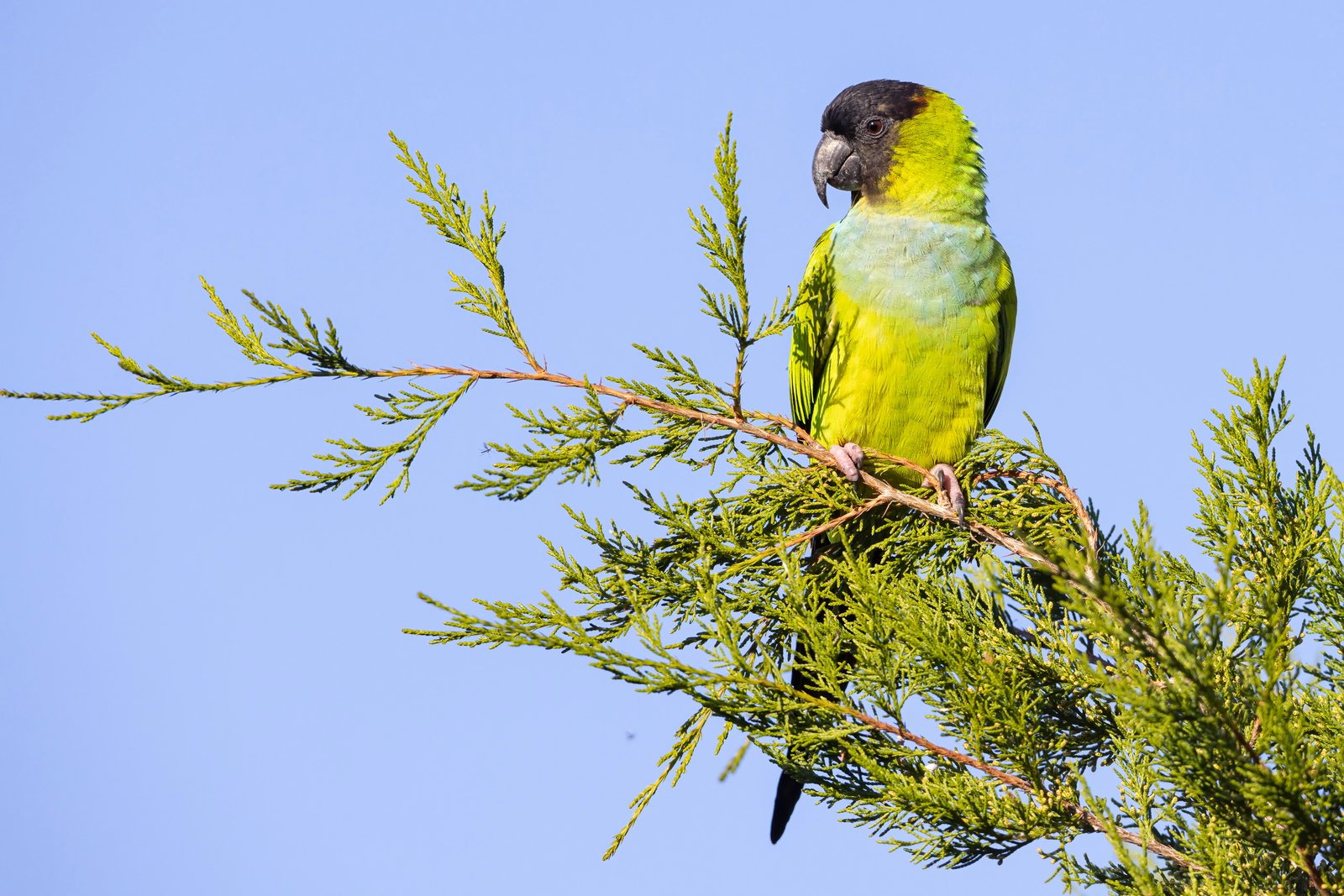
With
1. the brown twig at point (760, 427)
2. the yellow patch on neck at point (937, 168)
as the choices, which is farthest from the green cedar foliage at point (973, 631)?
the yellow patch on neck at point (937, 168)

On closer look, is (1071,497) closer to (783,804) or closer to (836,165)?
(783,804)

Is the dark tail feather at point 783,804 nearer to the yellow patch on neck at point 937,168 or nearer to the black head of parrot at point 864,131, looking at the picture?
the yellow patch on neck at point 937,168

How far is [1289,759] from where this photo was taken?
1.67m

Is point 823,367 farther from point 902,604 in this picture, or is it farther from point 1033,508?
point 902,604

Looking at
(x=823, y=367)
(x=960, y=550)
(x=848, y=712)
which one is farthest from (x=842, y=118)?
(x=848, y=712)

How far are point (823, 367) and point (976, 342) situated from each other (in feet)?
1.82

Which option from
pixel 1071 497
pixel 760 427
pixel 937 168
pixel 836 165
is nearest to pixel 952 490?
pixel 1071 497

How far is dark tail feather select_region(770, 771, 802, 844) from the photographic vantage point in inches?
124

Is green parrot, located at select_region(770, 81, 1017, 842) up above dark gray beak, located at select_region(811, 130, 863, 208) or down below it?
below

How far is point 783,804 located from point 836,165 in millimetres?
2622

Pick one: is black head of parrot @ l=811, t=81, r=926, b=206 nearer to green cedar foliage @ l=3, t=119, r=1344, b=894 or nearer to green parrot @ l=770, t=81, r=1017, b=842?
green parrot @ l=770, t=81, r=1017, b=842

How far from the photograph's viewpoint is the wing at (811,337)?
11.4ft

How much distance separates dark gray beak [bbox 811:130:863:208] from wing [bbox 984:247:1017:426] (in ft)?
2.32

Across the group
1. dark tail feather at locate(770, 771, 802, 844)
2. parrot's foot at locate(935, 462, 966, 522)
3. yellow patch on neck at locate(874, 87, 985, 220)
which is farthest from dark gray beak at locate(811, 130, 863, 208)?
dark tail feather at locate(770, 771, 802, 844)
